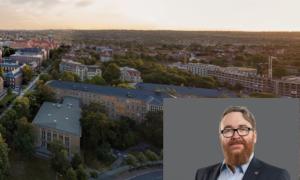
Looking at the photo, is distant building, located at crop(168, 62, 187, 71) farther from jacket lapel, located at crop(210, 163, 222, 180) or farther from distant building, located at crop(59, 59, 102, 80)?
jacket lapel, located at crop(210, 163, 222, 180)

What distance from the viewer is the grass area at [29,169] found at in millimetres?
3398

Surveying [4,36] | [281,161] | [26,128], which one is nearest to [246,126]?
[281,161]

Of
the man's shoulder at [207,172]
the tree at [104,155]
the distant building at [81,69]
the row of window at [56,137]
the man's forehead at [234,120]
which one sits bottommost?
the tree at [104,155]

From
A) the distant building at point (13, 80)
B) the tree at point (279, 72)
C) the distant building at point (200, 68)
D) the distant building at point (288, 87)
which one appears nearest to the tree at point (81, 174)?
the distant building at point (288, 87)

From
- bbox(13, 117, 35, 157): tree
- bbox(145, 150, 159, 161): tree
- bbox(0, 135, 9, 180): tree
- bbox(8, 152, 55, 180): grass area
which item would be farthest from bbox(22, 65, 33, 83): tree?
bbox(0, 135, 9, 180): tree

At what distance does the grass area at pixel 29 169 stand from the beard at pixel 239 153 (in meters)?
3.03

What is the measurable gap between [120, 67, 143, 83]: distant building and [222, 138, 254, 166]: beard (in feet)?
21.9

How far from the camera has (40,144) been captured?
4043mm

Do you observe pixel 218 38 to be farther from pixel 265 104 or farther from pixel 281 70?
pixel 265 104

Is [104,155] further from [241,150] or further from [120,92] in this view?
[241,150]

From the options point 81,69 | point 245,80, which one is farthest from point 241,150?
point 81,69

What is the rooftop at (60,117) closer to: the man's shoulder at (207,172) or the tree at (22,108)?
the tree at (22,108)

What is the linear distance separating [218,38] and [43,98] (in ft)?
25.4

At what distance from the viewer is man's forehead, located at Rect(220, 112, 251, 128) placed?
58 centimetres
